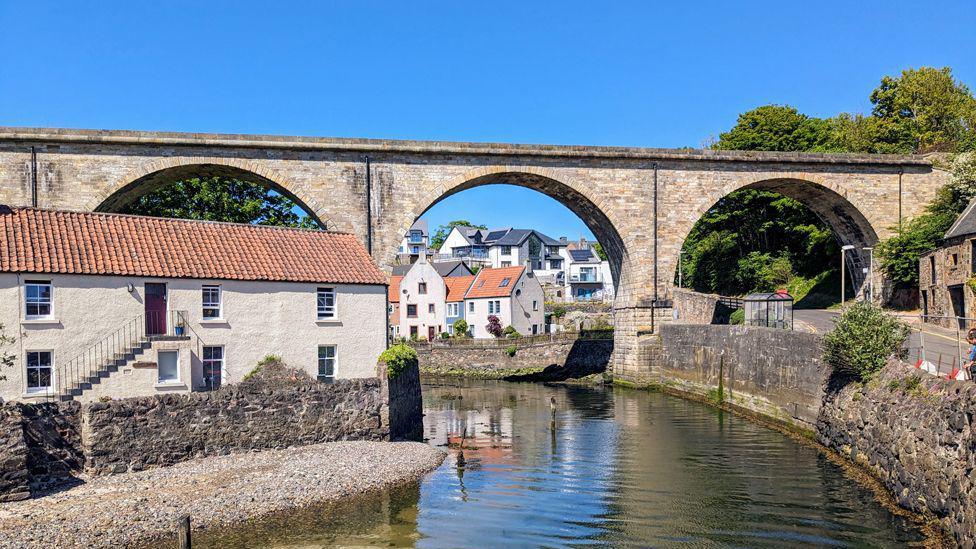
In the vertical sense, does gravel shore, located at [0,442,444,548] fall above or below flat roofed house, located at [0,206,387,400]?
below

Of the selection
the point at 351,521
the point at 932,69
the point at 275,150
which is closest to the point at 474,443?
the point at 351,521

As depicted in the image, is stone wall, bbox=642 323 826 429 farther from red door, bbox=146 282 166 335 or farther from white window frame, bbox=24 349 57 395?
white window frame, bbox=24 349 57 395

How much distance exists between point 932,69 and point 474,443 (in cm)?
5262

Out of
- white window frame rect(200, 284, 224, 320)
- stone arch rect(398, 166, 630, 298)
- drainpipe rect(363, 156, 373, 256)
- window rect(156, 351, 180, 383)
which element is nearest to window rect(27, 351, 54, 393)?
window rect(156, 351, 180, 383)

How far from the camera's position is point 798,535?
1598 cm

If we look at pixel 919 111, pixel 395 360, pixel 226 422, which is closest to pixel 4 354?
pixel 226 422

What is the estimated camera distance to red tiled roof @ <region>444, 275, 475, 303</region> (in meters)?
71.6

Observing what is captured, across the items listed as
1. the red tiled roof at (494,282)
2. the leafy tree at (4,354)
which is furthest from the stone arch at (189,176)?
the red tiled roof at (494,282)

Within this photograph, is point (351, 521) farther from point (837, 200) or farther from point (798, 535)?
point (837, 200)

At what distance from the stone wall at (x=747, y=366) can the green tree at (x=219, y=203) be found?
2013cm

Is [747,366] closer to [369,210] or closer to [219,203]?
[369,210]

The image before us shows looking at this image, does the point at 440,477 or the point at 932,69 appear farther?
the point at 932,69

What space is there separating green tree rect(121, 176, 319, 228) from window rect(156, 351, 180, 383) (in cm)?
2022

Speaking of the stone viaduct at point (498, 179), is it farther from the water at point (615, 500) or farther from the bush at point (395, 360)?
the water at point (615, 500)
